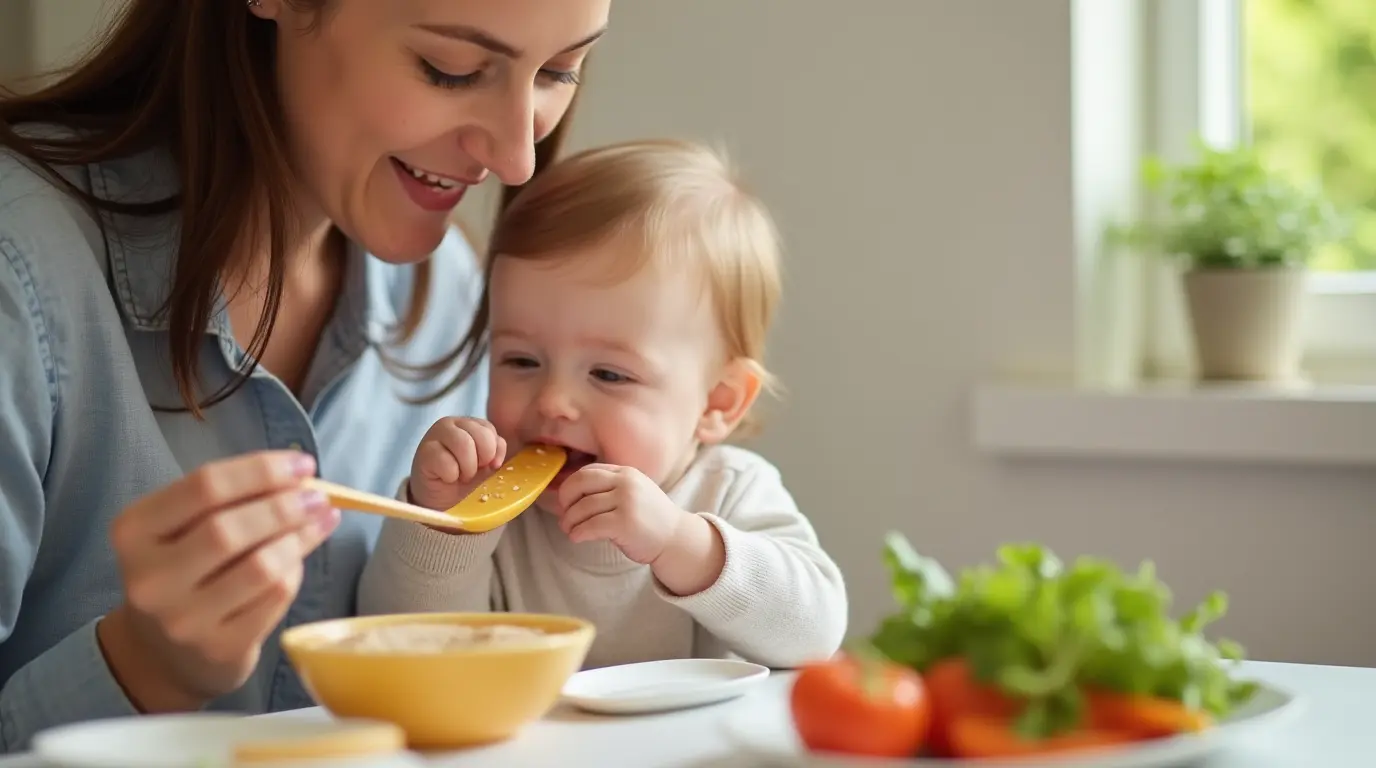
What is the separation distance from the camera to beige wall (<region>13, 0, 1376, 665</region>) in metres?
1.74

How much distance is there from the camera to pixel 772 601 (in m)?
1.20

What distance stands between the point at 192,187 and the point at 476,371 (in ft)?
1.45

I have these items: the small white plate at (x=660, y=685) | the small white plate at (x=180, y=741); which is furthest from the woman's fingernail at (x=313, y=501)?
the small white plate at (x=660, y=685)

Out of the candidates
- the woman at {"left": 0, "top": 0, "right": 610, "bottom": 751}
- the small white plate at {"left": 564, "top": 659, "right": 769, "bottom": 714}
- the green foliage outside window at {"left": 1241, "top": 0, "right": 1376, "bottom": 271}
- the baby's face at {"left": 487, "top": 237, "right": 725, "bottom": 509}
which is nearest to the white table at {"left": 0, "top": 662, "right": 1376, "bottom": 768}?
the small white plate at {"left": 564, "top": 659, "right": 769, "bottom": 714}

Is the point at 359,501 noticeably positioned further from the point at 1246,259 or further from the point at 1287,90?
the point at 1287,90

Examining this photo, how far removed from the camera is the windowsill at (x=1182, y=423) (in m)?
1.65

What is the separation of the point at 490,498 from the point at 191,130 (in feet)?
1.37

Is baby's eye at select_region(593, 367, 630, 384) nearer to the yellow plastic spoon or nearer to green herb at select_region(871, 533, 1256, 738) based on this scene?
the yellow plastic spoon

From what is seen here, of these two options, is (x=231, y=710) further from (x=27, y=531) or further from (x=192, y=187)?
(x=192, y=187)

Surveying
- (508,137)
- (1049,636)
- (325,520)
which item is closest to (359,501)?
(325,520)

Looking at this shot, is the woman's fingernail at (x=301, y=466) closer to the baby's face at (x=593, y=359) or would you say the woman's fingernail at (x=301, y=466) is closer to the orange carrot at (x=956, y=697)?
the orange carrot at (x=956, y=697)

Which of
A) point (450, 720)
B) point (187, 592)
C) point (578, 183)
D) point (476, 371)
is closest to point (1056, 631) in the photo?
point (450, 720)

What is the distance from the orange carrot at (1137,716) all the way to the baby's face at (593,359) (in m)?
0.62

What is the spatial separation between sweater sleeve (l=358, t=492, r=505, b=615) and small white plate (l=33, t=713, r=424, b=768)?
47cm
